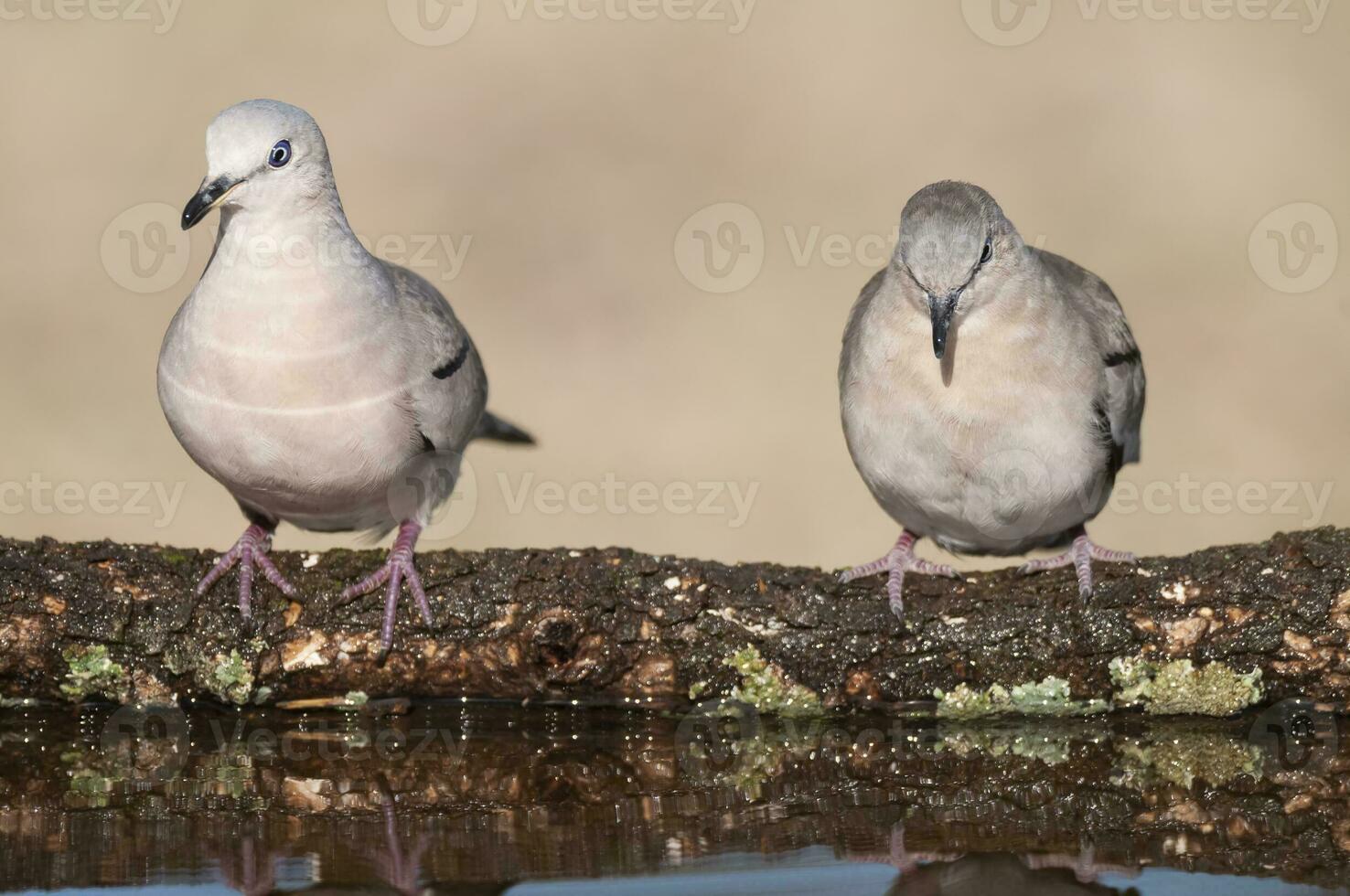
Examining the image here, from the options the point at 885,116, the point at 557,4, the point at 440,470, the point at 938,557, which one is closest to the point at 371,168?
the point at 557,4

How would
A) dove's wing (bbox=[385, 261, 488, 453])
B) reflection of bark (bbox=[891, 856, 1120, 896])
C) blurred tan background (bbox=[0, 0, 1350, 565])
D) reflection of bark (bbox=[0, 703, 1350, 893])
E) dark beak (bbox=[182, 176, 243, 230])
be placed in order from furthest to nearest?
blurred tan background (bbox=[0, 0, 1350, 565])
dove's wing (bbox=[385, 261, 488, 453])
dark beak (bbox=[182, 176, 243, 230])
reflection of bark (bbox=[0, 703, 1350, 893])
reflection of bark (bbox=[891, 856, 1120, 896])

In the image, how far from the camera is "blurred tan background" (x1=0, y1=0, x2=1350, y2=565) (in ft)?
37.6

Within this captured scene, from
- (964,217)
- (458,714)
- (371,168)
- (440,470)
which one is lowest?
(458,714)

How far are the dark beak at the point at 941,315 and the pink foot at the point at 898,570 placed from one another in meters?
0.80

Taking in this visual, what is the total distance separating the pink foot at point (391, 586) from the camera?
546 centimetres

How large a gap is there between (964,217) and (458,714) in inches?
102

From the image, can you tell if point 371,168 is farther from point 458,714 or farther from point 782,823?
point 782,823

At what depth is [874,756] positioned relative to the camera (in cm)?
497

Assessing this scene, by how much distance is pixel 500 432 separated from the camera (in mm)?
8031

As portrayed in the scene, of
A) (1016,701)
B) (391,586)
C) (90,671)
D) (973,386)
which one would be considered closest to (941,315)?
(973,386)

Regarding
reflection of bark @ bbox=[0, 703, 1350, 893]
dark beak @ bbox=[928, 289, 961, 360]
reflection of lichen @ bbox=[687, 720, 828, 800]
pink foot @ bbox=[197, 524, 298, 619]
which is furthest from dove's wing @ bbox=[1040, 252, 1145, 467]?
pink foot @ bbox=[197, 524, 298, 619]

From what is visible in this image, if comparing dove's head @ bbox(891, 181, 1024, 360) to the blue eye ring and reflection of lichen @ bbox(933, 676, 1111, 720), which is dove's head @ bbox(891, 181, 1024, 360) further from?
the blue eye ring

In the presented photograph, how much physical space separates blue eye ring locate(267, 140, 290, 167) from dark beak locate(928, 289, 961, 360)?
248cm

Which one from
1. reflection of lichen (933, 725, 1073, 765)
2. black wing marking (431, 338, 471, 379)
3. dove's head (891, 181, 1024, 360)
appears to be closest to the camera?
reflection of lichen (933, 725, 1073, 765)
